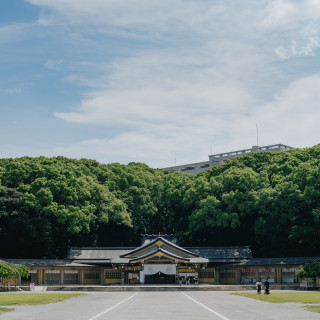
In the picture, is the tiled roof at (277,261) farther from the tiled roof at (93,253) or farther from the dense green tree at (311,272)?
the tiled roof at (93,253)

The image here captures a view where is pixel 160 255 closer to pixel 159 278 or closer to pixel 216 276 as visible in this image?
pixel 159 278

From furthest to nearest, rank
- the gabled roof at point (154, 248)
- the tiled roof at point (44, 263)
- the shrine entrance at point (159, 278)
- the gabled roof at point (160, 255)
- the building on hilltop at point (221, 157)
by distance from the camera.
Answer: the building on hilltop at point (221, 157), the gabled roof at point (154, 248), the shrine entrance at point (159, 278), the gabled roof at point (160, 255), the tiled roof at point (44, 263)

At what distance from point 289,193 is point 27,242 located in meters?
28.6

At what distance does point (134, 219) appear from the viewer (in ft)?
198

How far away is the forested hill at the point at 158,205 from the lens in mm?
48594

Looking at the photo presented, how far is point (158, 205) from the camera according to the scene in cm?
6444

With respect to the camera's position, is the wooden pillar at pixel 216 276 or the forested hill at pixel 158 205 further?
the wooden pillar at pixel 216 276

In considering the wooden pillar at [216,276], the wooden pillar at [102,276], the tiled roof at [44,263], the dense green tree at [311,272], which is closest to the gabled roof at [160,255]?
the wooden pillar at [102,276]

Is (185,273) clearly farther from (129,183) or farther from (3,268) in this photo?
(3,268)

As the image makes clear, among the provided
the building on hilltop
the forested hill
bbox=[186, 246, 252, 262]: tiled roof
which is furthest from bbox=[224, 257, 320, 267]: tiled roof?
the building on hilltop

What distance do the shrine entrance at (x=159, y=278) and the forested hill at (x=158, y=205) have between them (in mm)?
7045

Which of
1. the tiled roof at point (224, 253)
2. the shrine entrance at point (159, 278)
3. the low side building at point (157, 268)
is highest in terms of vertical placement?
the tiled roof at point (224, 253)

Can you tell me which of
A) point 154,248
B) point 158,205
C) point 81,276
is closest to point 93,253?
point 81,276

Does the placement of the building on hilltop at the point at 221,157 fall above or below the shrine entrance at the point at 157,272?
above
